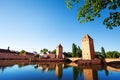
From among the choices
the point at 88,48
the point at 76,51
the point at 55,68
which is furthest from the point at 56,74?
the point at 76,51

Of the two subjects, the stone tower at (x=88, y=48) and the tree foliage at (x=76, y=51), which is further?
the tree foliage at (x=76, y=51)

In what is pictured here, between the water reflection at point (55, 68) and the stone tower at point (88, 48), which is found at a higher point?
the stone tower at point (88, 48)

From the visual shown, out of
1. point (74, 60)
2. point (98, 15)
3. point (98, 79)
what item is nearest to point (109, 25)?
point (98, 15)

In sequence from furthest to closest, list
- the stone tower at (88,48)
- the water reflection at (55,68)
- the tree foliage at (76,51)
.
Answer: the tree foliage at (76,51) → the stone tower at (88,48) → the water reflection at (55,68)

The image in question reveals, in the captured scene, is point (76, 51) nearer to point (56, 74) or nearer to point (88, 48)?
point (88, 48)

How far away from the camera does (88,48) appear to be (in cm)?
6028

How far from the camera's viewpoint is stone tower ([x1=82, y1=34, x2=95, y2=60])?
59566 millimetres

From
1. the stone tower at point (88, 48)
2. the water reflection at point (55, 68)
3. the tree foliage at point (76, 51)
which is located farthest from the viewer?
the tree foliage at point (76, 51)

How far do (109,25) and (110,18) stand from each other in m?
0.61

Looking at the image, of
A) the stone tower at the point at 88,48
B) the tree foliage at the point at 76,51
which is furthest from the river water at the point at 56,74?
the tree foliage at the point at 76,51

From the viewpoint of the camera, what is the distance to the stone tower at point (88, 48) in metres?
59.6

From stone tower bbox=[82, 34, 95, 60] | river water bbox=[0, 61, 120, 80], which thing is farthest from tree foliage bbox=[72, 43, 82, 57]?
river water bbox=[0, 61, 120, 80]

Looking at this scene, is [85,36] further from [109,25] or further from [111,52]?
[109,25]

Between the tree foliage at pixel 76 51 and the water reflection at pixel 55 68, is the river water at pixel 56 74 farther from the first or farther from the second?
the tree foliage at pixel 76 51
